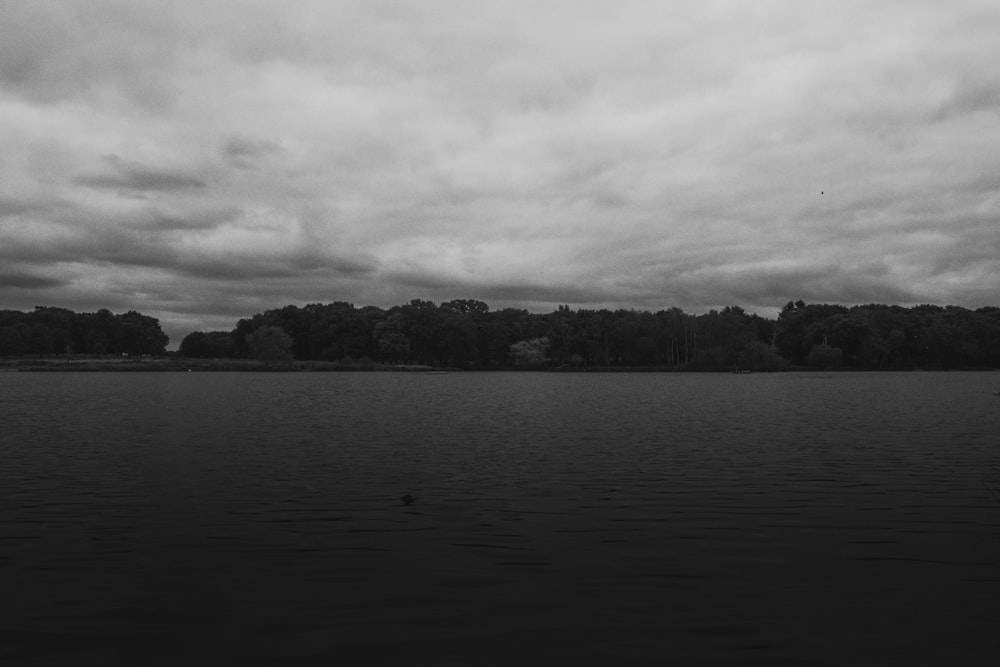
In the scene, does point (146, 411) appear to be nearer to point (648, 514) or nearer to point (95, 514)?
point (95, 514)

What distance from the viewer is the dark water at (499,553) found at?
38.5 feet

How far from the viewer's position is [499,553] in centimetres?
1703

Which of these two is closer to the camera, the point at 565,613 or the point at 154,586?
the point at 565,613

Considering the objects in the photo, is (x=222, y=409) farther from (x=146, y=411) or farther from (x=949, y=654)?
(x=949, y=654)

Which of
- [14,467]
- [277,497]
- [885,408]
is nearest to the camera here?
[277,497]

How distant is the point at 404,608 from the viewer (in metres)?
13.3

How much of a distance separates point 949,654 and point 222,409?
58076mm

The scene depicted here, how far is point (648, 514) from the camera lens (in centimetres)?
2114

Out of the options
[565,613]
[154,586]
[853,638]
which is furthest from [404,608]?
[853,638]

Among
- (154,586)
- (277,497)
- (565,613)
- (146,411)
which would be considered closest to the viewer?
(565,613)

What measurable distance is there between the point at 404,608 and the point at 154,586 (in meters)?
5.07

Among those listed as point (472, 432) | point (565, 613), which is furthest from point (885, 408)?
point (565, 613)

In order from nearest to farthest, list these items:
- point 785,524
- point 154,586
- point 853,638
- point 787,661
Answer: point 787,661, point 853,638, point 154,586, point 785,524

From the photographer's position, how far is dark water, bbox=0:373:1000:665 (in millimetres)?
11727
